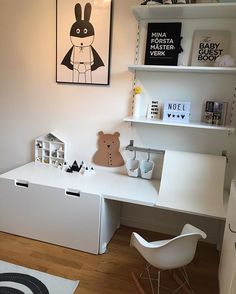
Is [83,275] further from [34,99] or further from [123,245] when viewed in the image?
[34,99]

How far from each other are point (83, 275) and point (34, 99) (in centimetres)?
170

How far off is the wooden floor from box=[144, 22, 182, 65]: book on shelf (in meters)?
1.59

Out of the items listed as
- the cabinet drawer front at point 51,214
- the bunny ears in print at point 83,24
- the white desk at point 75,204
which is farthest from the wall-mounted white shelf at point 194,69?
the cabinet drawer front at point 51,214

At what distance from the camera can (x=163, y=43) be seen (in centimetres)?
216

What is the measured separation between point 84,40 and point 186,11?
2.97 ft

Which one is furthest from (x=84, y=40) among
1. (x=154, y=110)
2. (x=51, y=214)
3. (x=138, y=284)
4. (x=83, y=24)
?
(x=138, y=284)

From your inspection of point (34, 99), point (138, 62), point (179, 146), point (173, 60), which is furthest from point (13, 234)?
point (173, 60)

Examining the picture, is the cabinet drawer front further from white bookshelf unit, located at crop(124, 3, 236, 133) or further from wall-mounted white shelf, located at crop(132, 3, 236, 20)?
wall-mounted white shelf, located at crop(132, 3, 236, 20)

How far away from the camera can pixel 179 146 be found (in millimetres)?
2336

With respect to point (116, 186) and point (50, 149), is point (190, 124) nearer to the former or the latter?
point (116, 186)

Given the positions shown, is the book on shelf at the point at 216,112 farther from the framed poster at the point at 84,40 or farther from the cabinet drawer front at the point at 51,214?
the cabinet drawer front at the point at 51,214

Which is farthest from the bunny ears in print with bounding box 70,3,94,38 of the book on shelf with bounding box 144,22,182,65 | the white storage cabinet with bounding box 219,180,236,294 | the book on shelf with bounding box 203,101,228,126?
the white storage cabinet with bounding box 219,180,236,294

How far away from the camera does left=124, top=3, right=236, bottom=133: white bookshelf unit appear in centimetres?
194

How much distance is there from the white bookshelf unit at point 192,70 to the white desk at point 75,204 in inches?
22.4
